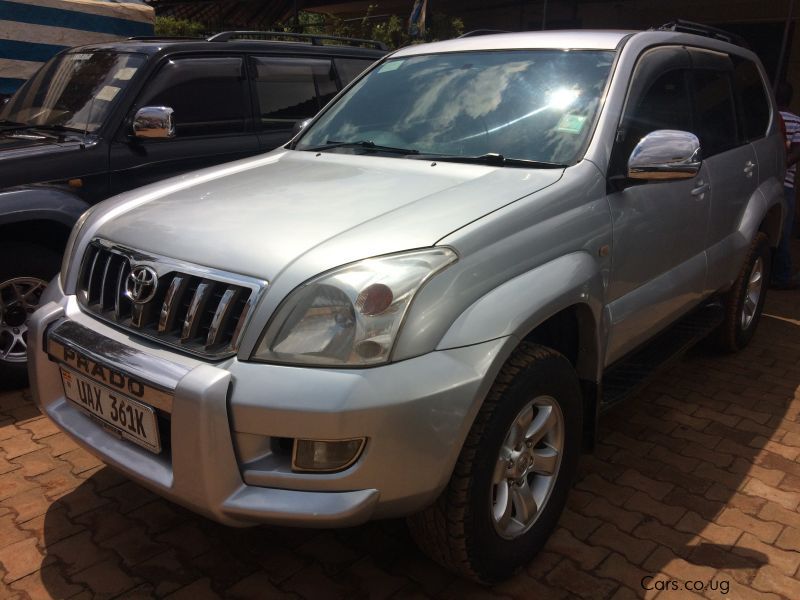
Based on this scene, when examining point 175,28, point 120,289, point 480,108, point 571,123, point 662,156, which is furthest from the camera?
point 175,28

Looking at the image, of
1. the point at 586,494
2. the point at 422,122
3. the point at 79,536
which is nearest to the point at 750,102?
the point at 422,122

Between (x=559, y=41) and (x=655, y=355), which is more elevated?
(x=559, y=41)

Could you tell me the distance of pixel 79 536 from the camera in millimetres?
2602

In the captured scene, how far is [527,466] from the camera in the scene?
2355 millimetres

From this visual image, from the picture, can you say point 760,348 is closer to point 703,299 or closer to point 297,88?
point 703,299

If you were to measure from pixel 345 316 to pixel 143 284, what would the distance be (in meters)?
0.71

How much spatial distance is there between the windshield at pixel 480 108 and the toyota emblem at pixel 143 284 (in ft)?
3.94

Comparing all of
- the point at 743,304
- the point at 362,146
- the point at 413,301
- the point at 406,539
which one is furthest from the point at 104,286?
the point at 743,304

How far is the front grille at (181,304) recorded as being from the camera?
2.00 m

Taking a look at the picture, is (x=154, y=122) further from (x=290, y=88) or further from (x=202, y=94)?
(x=290, y=88)

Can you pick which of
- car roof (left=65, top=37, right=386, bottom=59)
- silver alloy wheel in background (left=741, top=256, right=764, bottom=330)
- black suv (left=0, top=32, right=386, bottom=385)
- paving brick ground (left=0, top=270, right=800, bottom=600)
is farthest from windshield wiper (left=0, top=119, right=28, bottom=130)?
silver alloy wheel in background (left=741, top=256, right=764, bottom=330)

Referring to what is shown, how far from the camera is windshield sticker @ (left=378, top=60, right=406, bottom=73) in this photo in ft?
11.8

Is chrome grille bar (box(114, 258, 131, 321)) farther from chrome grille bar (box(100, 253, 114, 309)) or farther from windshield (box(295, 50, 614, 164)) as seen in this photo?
windshield (box(295, 50, 614, 164))

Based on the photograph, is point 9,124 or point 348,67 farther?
→ point 348,67
